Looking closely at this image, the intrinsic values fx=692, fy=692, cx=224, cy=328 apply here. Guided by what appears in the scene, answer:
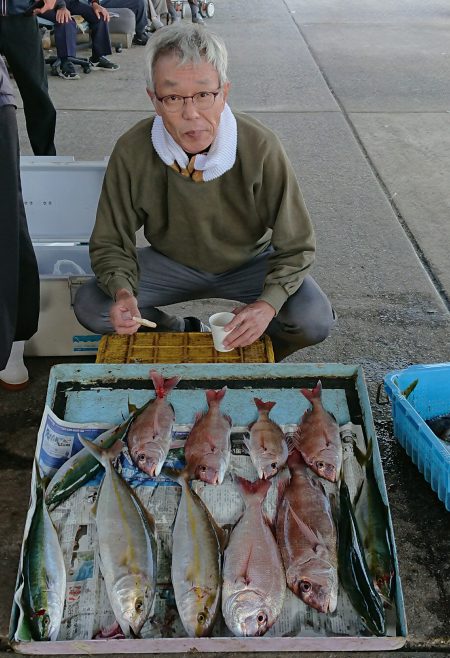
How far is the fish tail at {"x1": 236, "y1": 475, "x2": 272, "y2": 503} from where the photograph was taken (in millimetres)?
1990

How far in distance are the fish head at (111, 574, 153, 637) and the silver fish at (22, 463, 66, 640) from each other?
15 centimetres

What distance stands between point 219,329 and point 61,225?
156cm

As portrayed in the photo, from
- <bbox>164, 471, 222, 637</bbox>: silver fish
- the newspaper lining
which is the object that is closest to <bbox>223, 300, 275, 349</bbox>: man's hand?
the newspaper lining

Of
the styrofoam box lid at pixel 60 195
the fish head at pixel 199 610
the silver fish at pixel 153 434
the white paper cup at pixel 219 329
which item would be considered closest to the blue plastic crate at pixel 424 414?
the white paper cup at pixel 219 329

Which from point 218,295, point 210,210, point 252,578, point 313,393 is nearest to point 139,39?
point 218,295

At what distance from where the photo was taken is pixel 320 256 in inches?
162

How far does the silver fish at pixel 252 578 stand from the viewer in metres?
1.67

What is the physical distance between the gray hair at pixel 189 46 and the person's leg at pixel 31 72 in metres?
2.38

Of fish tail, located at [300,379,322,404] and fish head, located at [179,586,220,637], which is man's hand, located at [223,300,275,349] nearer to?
fish tail, located at [300,379,322,404]

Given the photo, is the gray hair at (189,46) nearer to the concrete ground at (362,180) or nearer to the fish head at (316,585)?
the concrete ground at (362,180)

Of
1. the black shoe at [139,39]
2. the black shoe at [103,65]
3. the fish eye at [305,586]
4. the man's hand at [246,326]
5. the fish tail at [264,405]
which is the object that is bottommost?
the black shoe at [139,39]

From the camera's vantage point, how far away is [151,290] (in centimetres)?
286

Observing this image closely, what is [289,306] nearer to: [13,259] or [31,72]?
[13,259]

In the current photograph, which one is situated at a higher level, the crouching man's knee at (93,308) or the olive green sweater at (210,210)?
the olive green sweater at (210,210)
